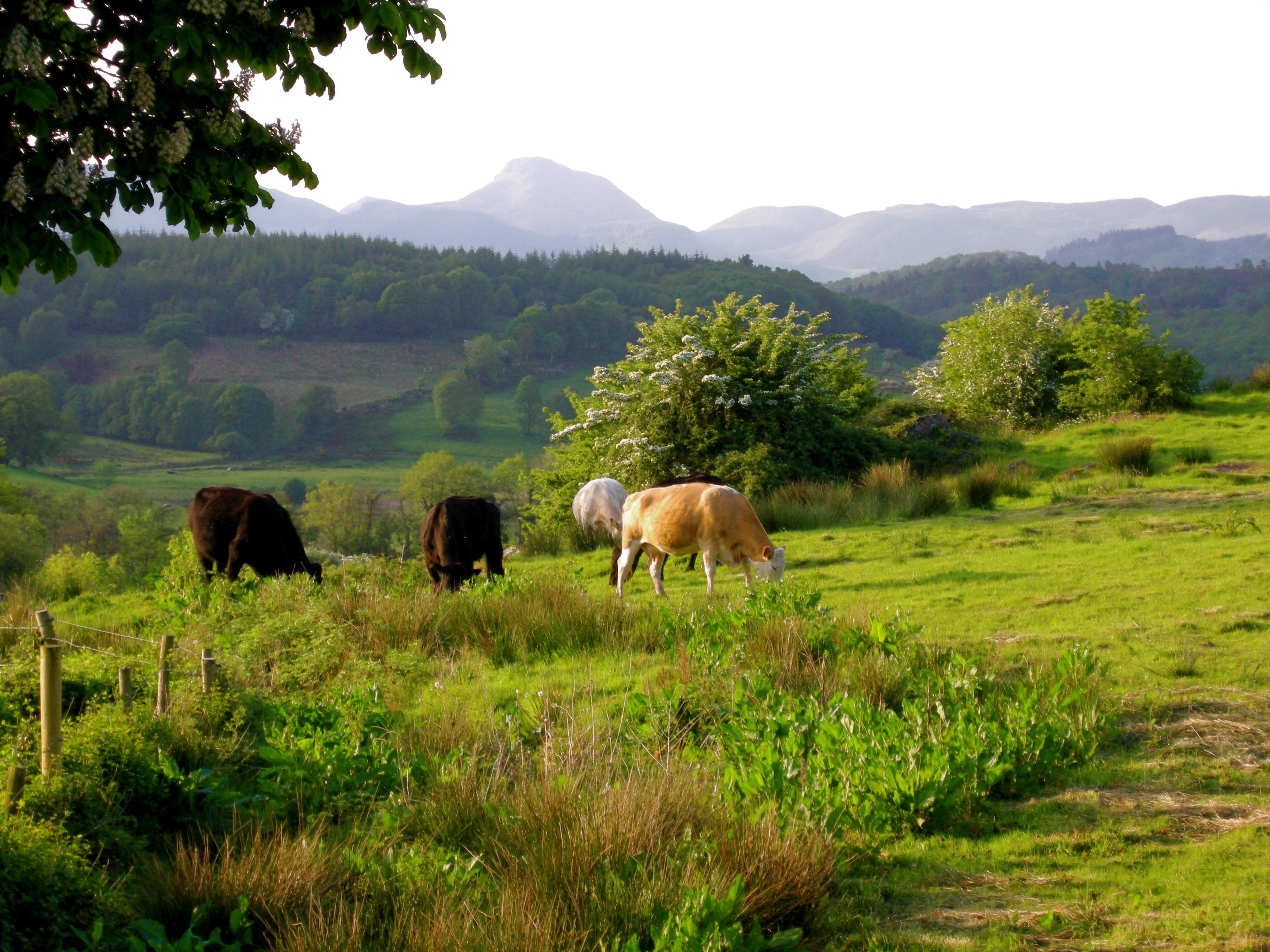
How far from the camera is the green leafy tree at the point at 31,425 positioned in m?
94.1

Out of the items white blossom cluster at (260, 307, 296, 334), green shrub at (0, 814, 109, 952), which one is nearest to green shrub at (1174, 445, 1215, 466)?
green shrub at (0, 814, 109, 952)

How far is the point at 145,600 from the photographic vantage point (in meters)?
14.1

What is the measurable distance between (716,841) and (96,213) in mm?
4444

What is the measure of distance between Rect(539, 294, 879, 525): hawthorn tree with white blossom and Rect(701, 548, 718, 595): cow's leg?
8.54 metres

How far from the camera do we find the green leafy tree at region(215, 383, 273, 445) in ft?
385

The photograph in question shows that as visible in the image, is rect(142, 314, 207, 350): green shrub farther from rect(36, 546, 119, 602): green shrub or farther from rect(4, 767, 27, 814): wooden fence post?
rect(4, 767, 27, 814): wooden fence post

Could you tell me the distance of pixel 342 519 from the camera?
73.9 meters

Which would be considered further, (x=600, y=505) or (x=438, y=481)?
(x=438, y=481)

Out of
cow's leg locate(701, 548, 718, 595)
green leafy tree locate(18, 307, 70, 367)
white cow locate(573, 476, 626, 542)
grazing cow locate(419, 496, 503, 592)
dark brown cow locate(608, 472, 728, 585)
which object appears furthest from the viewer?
green leafy tree locate(18, 307, 70, 367)

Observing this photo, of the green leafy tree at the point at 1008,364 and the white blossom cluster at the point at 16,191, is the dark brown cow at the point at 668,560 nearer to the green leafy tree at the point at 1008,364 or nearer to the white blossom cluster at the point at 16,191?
the white blossom cluster at the point at 16,191

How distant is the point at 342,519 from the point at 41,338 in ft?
294

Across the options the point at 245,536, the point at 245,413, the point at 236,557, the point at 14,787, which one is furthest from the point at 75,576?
the point at 245,413

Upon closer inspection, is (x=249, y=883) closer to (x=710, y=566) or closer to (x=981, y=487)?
(x=710, y=566)

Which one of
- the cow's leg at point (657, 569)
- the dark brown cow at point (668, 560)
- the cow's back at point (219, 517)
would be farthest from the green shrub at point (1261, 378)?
the cow's back at point (219, 517)
